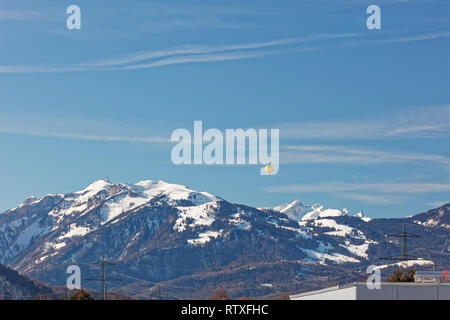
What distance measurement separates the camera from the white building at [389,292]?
128 metres

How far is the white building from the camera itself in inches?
5044

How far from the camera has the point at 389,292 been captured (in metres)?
130
